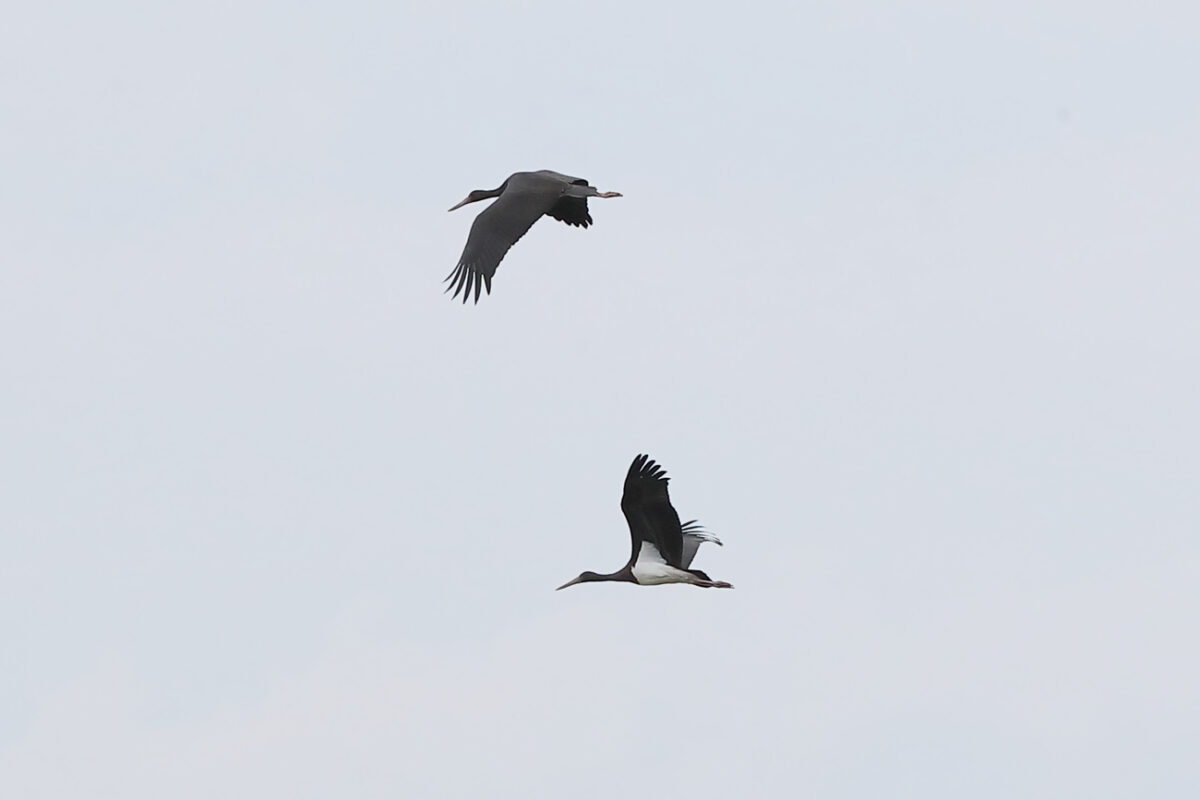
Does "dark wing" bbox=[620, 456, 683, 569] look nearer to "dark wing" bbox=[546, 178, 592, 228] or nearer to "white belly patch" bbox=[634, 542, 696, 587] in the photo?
"white belly patch" bbox=[634, 542, 696, 587]

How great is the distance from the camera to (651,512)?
3825 centimetres

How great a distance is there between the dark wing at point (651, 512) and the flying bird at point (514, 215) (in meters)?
4.18

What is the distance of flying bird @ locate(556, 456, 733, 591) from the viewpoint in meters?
37.3

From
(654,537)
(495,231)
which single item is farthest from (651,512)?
(495,231)

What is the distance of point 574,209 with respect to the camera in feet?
140

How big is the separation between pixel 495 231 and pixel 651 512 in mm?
5379

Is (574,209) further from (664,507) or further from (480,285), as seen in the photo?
(664,507)

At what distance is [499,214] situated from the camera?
134 feet

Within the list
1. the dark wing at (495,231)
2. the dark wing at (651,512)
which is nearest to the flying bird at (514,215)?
the dark wing at (495,231)

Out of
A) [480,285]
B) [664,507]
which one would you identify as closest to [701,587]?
A: [664,507]

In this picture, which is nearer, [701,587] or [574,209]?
[701,587]

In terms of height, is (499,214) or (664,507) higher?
(499,214)

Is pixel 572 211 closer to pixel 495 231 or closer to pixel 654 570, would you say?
pixel 495 231

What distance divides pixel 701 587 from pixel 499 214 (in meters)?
6.58
